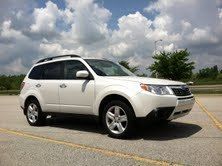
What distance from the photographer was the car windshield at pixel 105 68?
9148 millimetres

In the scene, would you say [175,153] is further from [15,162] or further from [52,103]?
[52,103]

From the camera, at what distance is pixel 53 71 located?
10.3 m

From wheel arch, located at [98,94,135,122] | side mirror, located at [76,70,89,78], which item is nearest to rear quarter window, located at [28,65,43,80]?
side mirror, located at [76,70,89,78]

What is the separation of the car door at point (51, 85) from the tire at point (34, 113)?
38 cm

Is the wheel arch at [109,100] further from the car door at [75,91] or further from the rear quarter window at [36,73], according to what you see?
the rear quarter window at [36,73]

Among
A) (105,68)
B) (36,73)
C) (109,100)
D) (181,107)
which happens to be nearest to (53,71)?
(36,73)

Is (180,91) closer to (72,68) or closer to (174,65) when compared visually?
(72,68)

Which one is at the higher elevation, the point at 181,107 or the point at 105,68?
the point at 105,68

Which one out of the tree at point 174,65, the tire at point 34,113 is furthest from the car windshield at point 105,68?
the tree at point 174,65

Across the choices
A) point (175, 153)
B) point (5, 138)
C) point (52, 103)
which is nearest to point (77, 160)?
Answer: point (175, 153)

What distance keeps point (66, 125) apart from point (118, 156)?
4371 millimetres

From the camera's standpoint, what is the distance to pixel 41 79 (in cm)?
1062

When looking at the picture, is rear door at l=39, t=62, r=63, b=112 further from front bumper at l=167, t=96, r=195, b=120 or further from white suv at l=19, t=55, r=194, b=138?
front bumper at l=167, t=96, r=195, b=120

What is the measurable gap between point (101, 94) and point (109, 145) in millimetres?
1388
